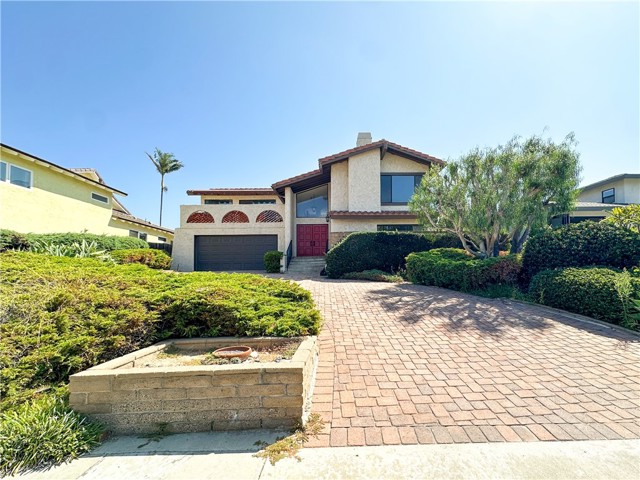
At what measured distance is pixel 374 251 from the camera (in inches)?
494

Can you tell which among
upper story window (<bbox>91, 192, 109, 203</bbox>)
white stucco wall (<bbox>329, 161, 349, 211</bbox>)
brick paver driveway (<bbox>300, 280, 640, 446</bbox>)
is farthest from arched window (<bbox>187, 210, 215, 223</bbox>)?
brick paver driveway (<bbox>300, 280, 640, 446</bbox>)

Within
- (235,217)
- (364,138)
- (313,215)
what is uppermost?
(364,138)

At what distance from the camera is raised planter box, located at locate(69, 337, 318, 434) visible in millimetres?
2688

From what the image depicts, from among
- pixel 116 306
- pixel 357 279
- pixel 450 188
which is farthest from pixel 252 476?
pixel 450 188

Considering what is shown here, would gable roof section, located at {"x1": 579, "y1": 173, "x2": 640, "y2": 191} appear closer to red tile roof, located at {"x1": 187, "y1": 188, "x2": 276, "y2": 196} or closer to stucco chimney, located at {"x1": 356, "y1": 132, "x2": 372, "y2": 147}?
stucco chimney, located at {"x1": 356, "y1": 132, "x2": 372, "y2": 147}

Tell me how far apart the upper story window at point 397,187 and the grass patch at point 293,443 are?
14288 millimetres

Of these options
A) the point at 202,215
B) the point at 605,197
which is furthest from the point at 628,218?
the point at 605,197

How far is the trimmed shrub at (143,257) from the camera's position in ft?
43.1

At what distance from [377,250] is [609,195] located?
2217 cm

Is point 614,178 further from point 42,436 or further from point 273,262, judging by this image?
point 42,436

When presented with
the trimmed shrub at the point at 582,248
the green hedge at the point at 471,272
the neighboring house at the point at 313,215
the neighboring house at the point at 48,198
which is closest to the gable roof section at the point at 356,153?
the neighboring house at the point at 313,215

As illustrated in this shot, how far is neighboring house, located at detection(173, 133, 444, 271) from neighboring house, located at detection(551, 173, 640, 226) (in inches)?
393

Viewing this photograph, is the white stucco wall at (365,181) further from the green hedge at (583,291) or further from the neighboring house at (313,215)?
the green hedge at (583,291)

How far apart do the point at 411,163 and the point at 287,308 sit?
14.2 metres
